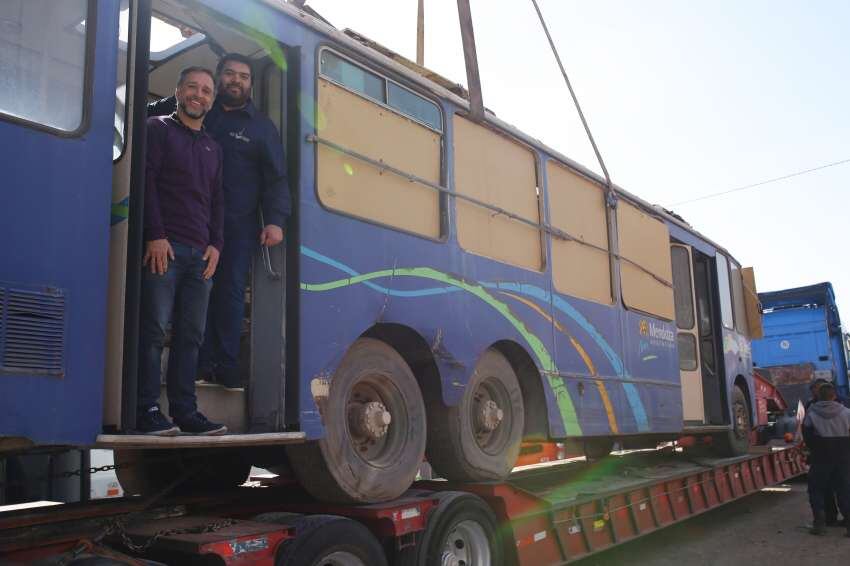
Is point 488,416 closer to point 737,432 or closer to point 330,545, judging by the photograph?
point 330,545

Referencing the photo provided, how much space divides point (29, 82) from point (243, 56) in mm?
1312

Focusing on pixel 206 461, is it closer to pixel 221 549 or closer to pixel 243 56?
pixel 221 549

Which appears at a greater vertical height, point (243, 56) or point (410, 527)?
point (243, 56)

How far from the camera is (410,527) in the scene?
14.9 feet

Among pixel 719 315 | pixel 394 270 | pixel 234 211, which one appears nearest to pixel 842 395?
pixel 719 315

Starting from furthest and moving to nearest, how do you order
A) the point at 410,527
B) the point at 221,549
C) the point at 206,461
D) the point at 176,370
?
the point at 206,461, the point at 410,527, the point at 176,370, the point at 221,549

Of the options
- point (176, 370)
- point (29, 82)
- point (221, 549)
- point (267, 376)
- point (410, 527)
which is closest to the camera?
point (29, 82)

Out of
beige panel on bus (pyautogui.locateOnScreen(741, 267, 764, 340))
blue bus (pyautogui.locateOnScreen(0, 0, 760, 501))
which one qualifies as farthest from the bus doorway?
beige panel on bus (pyautogui.locateOnScreen(741, 267, 764, 340))

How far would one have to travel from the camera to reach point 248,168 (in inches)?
167

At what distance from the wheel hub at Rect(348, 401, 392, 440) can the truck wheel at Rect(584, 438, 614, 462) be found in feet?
16.6

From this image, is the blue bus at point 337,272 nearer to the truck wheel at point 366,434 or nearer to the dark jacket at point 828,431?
the truck wheel at point 366,434

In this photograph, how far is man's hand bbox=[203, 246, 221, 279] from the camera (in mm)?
3850

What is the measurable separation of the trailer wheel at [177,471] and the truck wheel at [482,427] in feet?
4.18

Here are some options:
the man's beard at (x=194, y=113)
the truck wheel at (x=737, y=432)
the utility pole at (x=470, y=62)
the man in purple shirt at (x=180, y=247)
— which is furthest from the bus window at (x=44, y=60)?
the truck wheel at (x=737, y=432)
